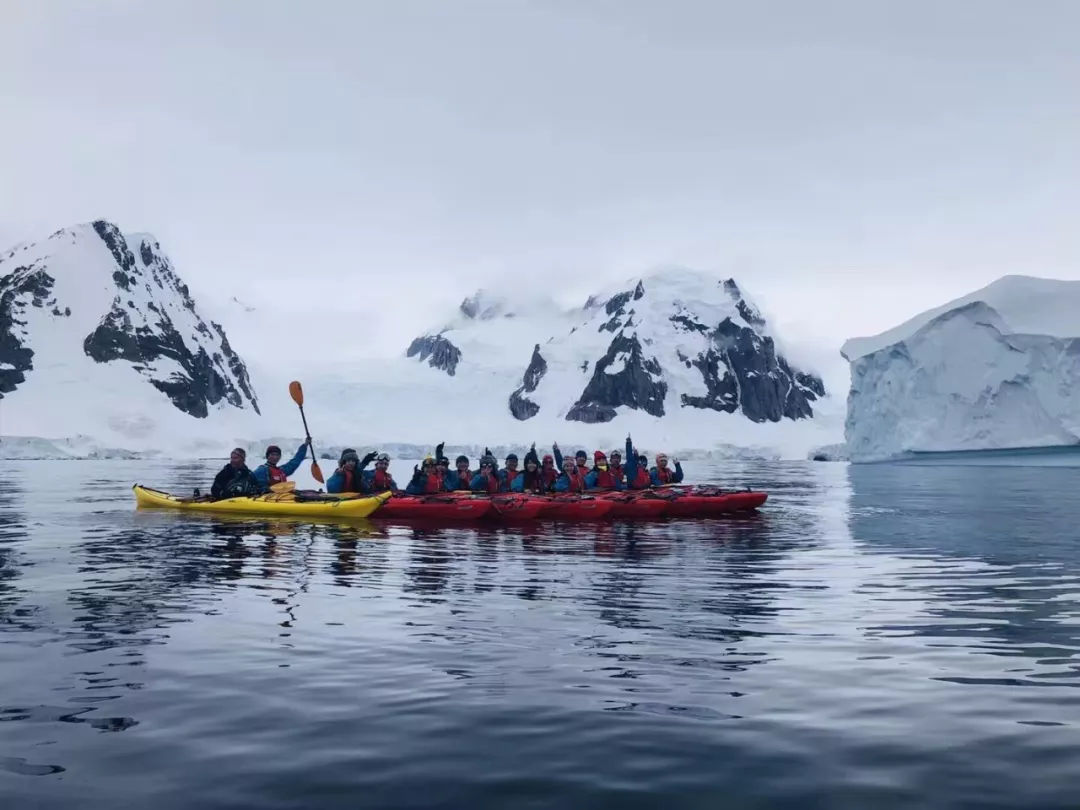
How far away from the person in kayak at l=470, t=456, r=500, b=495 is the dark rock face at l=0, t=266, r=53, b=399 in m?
115

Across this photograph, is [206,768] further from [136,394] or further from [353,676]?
[136,394]

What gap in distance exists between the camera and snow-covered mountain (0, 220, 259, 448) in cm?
11769

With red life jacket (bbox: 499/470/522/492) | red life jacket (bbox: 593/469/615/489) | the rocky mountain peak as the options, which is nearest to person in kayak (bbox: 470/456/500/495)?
red life jacket (bbox: 499/470/522/492)

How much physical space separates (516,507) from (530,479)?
3.30 metres

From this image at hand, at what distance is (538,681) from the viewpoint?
822cm

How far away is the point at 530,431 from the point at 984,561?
134m

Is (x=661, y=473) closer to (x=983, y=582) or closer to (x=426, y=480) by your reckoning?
(x=426, y=480)

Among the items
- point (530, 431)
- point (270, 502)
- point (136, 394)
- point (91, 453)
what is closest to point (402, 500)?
point (270, 502)

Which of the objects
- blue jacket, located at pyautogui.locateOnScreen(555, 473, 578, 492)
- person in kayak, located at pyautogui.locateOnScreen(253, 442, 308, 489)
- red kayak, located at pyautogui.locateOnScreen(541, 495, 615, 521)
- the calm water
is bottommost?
the calm water

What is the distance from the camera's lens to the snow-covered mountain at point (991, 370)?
5178 cm

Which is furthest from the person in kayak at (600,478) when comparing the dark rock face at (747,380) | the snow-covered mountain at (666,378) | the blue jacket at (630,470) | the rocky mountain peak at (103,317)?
the dark rock face at (747,380)

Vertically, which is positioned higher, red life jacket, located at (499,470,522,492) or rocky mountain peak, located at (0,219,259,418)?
rocky mountain peak, located at (0,219,259,418)

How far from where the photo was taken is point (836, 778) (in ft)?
19.1

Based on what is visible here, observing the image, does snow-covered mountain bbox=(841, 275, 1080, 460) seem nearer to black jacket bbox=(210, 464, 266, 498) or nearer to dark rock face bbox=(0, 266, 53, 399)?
black jacket bbox=(210, 464, 266, 498)
